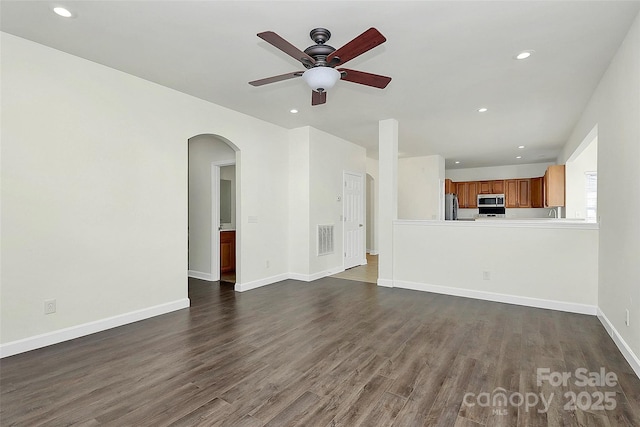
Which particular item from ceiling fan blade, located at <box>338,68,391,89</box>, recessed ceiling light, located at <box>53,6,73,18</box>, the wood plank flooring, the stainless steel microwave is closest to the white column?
the wood plank flooring

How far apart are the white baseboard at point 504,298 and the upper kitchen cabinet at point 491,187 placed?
5.84 meters

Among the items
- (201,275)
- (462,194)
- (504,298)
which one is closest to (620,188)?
(504,298)

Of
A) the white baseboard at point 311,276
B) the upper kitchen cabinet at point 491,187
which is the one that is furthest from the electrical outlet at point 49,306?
the upper kitchen cabinet at point 491,187

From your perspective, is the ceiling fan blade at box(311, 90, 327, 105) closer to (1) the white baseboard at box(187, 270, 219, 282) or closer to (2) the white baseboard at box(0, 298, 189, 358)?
(2) the white baseboard at box(0, 298, 189, 358)

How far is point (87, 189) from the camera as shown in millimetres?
3205

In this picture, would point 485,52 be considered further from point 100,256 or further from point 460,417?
point 100,256

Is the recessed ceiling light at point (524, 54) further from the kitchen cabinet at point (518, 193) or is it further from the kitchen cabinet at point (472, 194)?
the kitchen cabinet at point (472, 194)

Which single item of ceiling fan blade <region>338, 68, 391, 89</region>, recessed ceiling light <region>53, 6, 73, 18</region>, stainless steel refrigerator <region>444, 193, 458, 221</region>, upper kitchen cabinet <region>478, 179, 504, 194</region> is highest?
recessed ceiling light <region>53, 6, 73, 18</region>

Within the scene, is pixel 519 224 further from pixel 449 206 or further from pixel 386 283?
pixel 449 206

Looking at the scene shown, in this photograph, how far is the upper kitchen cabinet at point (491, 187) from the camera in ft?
30.4

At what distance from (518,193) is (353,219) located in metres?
5.32

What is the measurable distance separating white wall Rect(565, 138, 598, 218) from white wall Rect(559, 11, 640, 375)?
340 centimetres

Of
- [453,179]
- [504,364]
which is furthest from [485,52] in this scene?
[453,179]

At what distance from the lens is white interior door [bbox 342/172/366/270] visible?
668 cm
